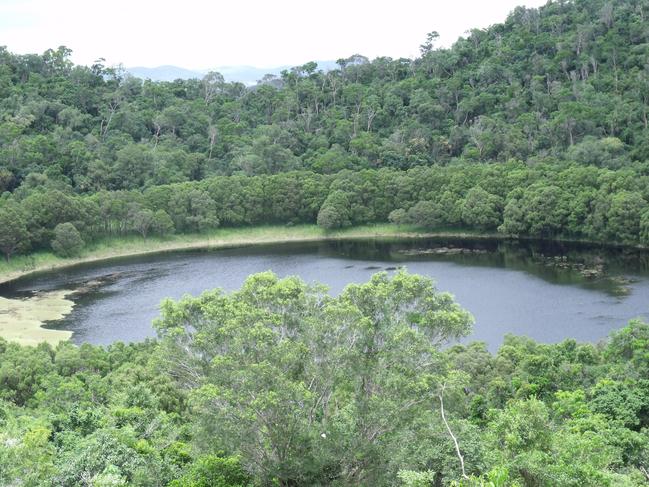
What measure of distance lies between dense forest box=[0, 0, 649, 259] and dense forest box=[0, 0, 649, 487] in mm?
368

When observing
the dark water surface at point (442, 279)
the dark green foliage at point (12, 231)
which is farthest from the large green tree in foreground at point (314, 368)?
the dark green foliage at point (12, 231)

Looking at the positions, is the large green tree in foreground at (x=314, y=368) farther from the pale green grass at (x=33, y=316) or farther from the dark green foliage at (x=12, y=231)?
the dark green foliage at (x=12, y=231)

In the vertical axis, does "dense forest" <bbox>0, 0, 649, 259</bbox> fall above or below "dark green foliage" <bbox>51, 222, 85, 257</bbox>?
above

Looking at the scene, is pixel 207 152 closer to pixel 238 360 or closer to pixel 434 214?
pixel 434 214

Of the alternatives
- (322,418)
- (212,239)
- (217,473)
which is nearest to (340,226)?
(212,239)

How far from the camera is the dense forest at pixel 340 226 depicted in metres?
21.5

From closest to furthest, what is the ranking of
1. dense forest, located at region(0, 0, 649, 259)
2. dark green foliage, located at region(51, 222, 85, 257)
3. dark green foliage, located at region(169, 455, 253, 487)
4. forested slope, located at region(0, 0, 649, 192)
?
dark green foliage, located at region(169, 455, 253, 487), dark green foliage, located at region(51, 222, 85, 257), dense forest, located at region(0, 0, 649, 259), forested slope, located at region(0, 0, 649, 192)

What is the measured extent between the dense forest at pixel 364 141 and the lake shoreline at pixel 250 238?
135cm

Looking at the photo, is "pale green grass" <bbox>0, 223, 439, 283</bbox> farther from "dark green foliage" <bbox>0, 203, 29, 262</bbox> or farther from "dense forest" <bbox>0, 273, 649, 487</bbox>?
"dense forest" <bbox>0, 273, 649, 487</bbox>

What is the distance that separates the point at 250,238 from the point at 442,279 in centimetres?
3217

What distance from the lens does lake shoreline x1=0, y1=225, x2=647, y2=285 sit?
84062mm

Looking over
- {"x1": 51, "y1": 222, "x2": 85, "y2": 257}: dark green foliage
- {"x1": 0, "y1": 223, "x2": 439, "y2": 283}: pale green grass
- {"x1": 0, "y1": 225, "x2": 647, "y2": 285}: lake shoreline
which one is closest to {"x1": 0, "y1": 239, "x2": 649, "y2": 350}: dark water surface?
{"x1": 0, "y1": 225, "x2": 647, "y2": 285}: lake shoreline

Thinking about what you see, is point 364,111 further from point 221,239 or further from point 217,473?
point 217,473

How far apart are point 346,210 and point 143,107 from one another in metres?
49.8
